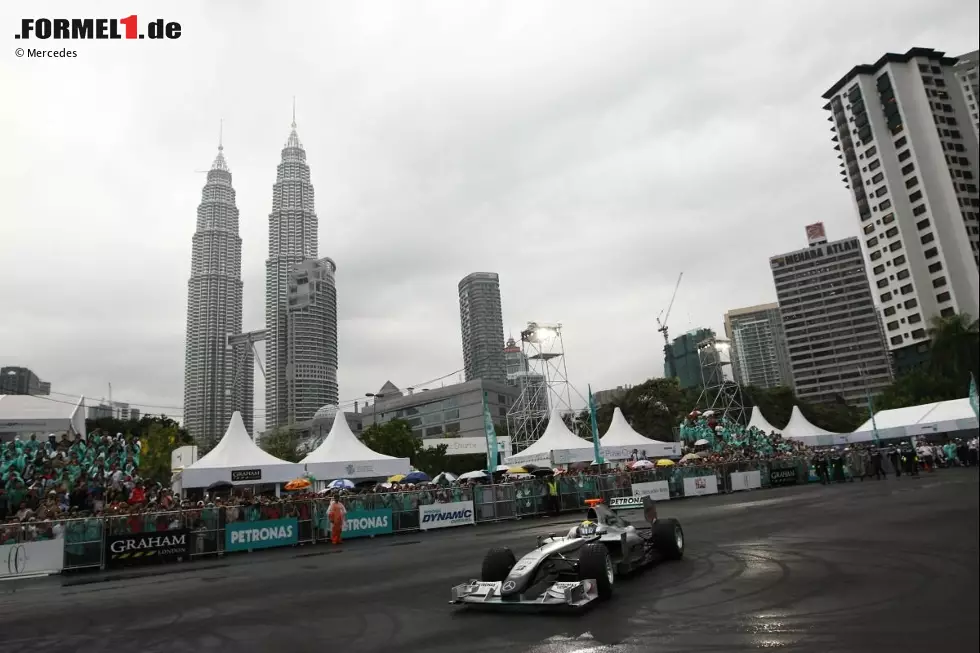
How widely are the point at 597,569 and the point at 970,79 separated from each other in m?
8.32

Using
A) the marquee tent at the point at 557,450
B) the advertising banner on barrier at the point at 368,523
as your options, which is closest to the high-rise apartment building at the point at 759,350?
the marquee tent at the point at 557,450

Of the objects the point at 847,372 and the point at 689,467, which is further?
the point at 689,467

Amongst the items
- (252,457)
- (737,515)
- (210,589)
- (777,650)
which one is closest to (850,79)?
(777,650)

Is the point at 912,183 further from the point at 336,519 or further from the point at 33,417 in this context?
the point at 33,417

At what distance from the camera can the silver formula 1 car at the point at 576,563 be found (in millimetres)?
8727

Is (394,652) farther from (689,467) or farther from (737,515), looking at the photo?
(689,467)

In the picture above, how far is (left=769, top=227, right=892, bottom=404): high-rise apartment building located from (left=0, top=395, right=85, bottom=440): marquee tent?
42.0m

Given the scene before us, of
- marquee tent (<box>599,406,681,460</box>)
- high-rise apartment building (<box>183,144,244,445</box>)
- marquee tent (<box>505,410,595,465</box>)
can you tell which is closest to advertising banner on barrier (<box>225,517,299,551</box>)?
marquee tent (<box>505,410,595,465</box>)

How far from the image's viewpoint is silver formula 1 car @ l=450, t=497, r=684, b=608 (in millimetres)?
8727

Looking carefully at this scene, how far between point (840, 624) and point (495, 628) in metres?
3.96

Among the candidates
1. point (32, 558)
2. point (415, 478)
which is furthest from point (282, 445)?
point (32, 558)

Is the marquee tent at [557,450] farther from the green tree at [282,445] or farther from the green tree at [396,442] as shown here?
the green tree at [282,445]

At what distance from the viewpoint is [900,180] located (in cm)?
304

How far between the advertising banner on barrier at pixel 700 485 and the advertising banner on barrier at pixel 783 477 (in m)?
3.46
